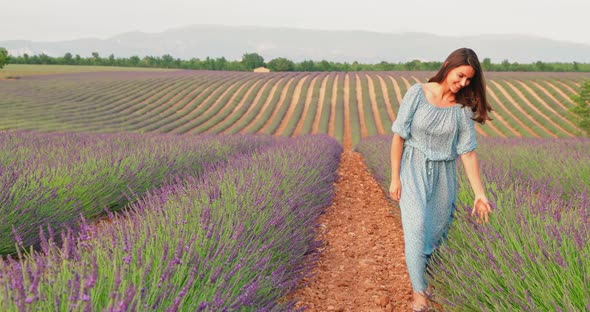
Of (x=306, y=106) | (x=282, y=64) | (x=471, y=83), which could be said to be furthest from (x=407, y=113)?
(x=282, y=64)

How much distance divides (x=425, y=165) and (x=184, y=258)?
4.88ft

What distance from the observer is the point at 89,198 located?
4.27m

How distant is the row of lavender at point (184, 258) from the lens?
50.3 inches

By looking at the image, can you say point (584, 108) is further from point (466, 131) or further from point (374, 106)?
point (466, 131)

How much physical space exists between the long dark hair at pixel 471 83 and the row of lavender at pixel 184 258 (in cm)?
133

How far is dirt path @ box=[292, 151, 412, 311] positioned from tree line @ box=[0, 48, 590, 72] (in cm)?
4492

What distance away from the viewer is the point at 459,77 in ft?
7.86

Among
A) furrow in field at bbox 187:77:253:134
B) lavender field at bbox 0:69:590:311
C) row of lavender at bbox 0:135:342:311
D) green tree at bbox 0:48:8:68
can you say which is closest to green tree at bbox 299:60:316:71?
furrow in field at bbox 187:77:253:134

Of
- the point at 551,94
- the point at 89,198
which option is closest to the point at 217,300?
the point at 89,198

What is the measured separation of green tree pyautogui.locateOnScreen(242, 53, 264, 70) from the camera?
2336 inches

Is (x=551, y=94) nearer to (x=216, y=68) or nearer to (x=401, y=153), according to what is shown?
(x=401, y=153)

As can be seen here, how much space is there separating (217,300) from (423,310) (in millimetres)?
1252

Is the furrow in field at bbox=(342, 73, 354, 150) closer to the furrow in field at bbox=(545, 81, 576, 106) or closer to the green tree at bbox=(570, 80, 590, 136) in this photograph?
the green tree at bbox=(570, 80, 590, 136)

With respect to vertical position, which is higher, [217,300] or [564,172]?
[217,300]
